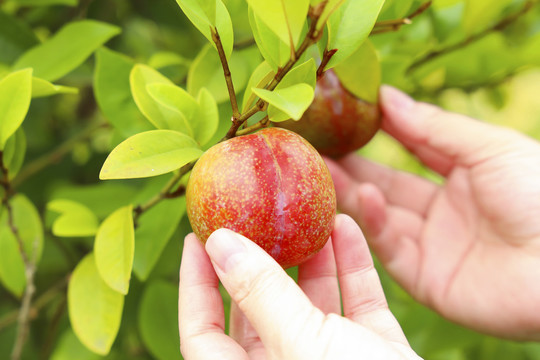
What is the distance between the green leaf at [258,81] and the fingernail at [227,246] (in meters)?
0.18

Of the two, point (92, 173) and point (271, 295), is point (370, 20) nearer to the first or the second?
point (271, 295)

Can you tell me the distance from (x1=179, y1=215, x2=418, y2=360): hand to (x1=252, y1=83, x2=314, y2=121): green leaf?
18 cm

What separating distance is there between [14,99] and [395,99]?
81 cm

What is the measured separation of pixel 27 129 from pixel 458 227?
49.1 inches

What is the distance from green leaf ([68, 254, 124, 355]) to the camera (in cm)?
82

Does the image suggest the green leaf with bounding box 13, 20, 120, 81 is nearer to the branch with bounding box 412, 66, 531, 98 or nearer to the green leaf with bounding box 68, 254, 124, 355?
the green leaf with bounding box 68, 254, 124, 355

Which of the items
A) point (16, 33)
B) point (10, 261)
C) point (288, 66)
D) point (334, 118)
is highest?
point (288, 66)

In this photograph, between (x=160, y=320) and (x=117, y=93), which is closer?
(x=117, y=93)

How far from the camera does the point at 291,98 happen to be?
569 millimetres

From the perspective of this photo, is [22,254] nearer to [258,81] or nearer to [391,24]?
[258,81]

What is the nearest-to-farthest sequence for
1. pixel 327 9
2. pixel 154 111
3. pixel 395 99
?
pixel 327 9 → pixel 154 111 → pixel 395 99

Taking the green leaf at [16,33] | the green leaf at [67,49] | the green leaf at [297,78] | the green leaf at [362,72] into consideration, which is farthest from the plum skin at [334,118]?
the green leaf at [16,33]

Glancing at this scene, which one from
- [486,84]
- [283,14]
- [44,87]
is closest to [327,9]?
[283,14]

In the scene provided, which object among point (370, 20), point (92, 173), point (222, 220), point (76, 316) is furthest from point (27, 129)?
point (370, 20)
